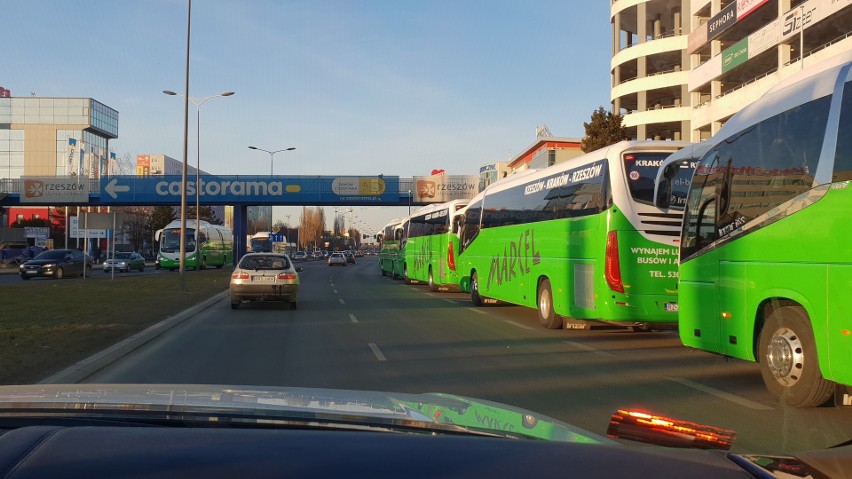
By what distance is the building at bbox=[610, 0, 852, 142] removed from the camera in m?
34.4

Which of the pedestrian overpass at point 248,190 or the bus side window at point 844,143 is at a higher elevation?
the pedestrian overpass at point 248,190

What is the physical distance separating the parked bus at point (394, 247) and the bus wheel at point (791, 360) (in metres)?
31.8

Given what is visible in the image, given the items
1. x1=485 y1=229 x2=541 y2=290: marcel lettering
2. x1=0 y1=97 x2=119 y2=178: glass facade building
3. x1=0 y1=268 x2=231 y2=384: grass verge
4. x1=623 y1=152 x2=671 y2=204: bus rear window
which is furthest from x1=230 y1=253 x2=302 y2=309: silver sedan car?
x1=0 y1=97 x2=119 y2=178: glass facade building

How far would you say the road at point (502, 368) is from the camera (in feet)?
22.3

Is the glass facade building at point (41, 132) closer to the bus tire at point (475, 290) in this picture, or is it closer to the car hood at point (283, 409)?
the bus tire at point (475, 290)

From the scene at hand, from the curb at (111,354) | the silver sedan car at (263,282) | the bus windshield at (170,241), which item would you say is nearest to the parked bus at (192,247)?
the bus windshield at (170,241)

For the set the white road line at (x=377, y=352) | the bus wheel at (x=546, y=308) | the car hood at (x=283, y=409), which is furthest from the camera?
the bus wheel at (x=546, y=308)

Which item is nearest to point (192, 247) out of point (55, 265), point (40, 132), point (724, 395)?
point (55, 265)

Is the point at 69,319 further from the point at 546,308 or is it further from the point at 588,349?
the point at 588,349

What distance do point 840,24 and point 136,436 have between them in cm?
3998

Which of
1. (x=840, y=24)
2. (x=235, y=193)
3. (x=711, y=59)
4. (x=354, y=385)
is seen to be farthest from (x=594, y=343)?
(x=235, y=193)

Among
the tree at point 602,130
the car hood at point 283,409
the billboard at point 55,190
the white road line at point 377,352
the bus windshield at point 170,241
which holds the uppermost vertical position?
the tree at point 602,130

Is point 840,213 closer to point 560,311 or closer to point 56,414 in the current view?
point 56,414

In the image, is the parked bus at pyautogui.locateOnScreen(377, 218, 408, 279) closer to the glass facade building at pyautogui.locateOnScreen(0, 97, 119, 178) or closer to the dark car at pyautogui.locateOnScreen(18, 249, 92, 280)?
the dark car at pyautogui.locateOnScreen(18, 249, 92, 280)
